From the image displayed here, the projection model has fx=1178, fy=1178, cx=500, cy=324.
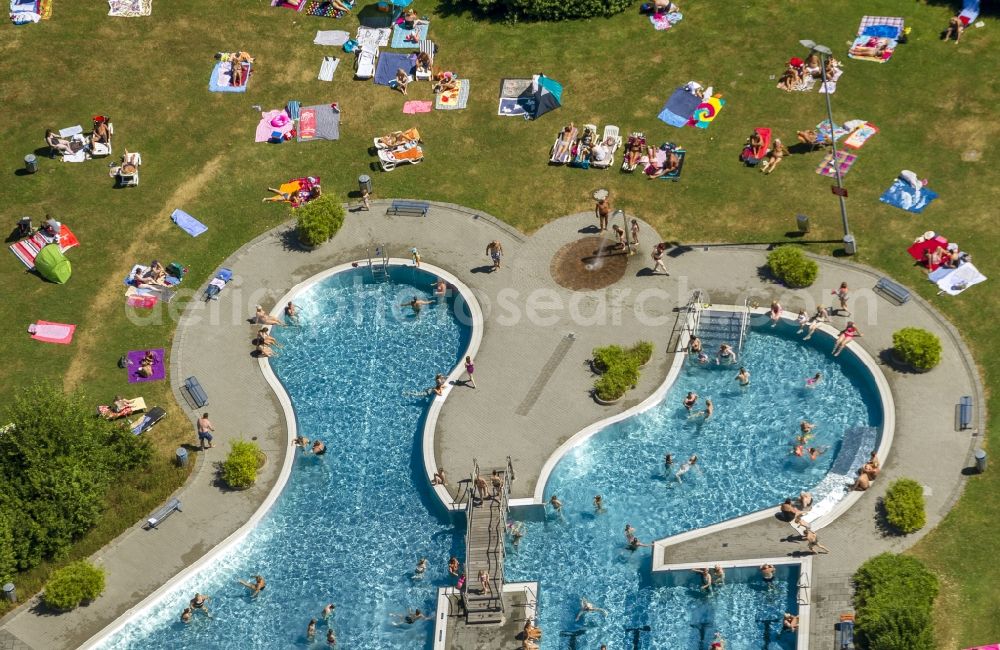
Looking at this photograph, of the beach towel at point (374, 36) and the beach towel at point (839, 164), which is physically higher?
the beach towel at point (374, 36)

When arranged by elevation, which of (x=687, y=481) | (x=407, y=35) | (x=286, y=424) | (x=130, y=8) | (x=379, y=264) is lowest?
(x=687, y=481)

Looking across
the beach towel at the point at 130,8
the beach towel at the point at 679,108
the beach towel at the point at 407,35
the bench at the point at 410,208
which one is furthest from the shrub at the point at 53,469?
the beach towel at the point at 679,108

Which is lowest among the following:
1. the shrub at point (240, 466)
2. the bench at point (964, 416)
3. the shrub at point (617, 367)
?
the shrub at point (240, 466)

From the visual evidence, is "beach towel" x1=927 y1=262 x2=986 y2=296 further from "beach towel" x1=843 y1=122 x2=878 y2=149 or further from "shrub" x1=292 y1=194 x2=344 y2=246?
"shrub" x1=292 y1=194 x2=344 y2=246

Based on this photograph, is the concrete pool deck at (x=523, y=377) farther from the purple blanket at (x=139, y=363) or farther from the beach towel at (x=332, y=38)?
the beach towel at (x=332, y=38)

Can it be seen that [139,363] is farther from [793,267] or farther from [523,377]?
[793,267]

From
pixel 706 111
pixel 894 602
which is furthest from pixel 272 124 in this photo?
pixel 894 602

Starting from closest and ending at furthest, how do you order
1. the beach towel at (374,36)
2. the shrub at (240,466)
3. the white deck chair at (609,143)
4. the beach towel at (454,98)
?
the shrub at (240,466) < the white deck chair at (609,143) < the beach towel at (454,98) < the beach towel at (374,36)
